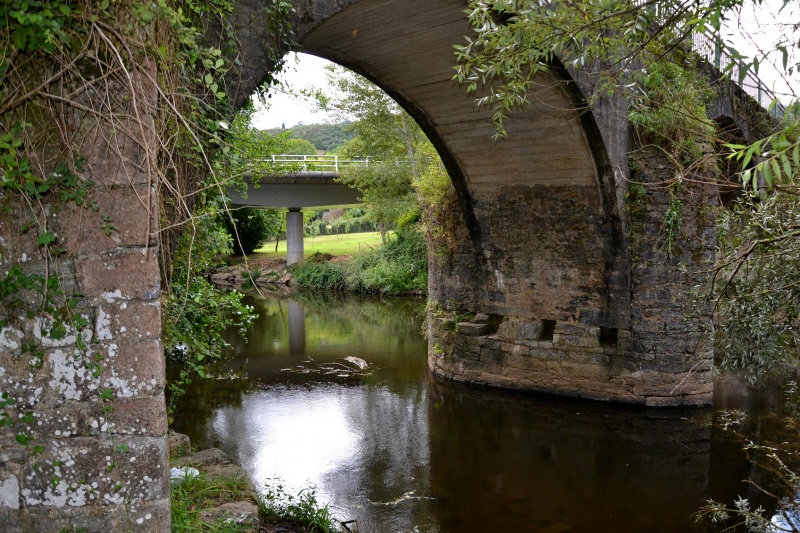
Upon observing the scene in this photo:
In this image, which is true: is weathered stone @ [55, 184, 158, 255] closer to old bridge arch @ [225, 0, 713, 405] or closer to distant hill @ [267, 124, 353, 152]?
old bridge arch @ [225, 0, 713, 405]

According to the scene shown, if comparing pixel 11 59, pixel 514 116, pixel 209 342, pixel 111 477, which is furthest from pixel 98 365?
pixel 514 116

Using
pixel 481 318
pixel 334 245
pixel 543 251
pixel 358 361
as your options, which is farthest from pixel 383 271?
pixel 543 251

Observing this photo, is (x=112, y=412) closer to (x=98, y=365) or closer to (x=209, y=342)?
(x=98, y=365)

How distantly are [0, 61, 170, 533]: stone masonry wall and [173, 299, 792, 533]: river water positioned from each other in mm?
3242

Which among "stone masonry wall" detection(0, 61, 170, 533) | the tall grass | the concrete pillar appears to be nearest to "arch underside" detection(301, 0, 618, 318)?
"stone masonry wall" detection(0, 61, 170, 533)

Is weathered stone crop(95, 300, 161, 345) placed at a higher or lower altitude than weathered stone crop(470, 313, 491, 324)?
higher

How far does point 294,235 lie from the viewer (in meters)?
26.0

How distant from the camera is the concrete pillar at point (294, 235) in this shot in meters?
26.0

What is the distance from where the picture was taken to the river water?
5.74 metres

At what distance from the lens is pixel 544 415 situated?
8422mm

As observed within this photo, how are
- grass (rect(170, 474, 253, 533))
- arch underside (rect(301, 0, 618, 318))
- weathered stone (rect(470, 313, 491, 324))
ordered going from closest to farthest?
1. grass (rect(170, 474, 253, 533))
2. arch underside (rect(301, 0, 618, 318))
3. weathered stone (rect(470, 313, 491, 324))

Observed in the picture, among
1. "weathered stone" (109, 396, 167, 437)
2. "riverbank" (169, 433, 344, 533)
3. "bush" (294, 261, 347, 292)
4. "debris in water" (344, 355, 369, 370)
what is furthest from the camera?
"bush" (294, 261, 347, 292)

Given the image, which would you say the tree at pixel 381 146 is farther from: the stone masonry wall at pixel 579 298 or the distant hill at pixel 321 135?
the distant hill at pixel 321 135

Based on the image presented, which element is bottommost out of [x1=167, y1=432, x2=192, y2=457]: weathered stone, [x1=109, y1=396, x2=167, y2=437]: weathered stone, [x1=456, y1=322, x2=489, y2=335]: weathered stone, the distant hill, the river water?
the river water
